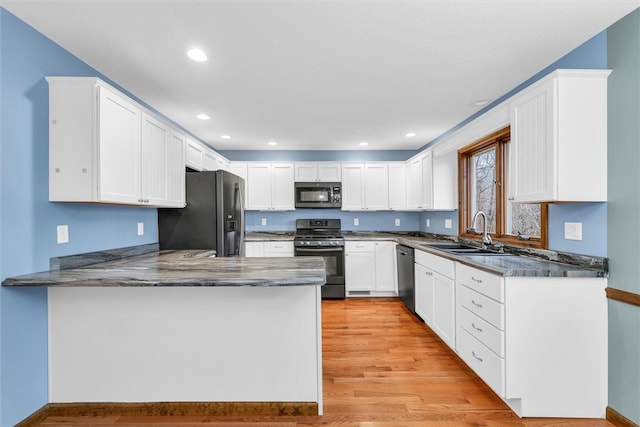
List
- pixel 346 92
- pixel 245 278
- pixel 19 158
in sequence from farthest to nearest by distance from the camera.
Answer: pixel 346 92
pixel 19 158
pixel 245 278

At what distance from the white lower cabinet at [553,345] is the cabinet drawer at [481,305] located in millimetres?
16

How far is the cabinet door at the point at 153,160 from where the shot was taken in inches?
92.6

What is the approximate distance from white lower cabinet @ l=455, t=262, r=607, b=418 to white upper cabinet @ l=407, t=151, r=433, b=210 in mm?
2177

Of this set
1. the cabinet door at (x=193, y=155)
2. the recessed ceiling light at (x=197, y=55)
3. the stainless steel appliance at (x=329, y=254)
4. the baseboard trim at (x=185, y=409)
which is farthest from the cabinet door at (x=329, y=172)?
the baseboard trim at (x=185, y=409)

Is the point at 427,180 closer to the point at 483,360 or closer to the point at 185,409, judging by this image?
the point at 483,360

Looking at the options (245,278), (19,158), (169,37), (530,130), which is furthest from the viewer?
(530,130)

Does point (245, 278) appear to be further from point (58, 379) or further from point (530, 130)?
point (530, 130)

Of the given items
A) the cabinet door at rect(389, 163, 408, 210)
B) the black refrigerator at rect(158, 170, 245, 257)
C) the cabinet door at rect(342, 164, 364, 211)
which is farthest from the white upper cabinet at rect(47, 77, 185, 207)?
the cabinet door at rect(389, 163, 408, 210)

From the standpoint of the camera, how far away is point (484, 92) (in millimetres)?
2715

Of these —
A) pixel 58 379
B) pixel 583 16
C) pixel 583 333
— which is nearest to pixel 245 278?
pixel 58 379

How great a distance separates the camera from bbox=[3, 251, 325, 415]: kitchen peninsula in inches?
74.0

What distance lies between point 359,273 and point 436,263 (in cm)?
172

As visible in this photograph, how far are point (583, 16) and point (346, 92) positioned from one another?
161 centimetres

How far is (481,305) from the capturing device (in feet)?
6.92
